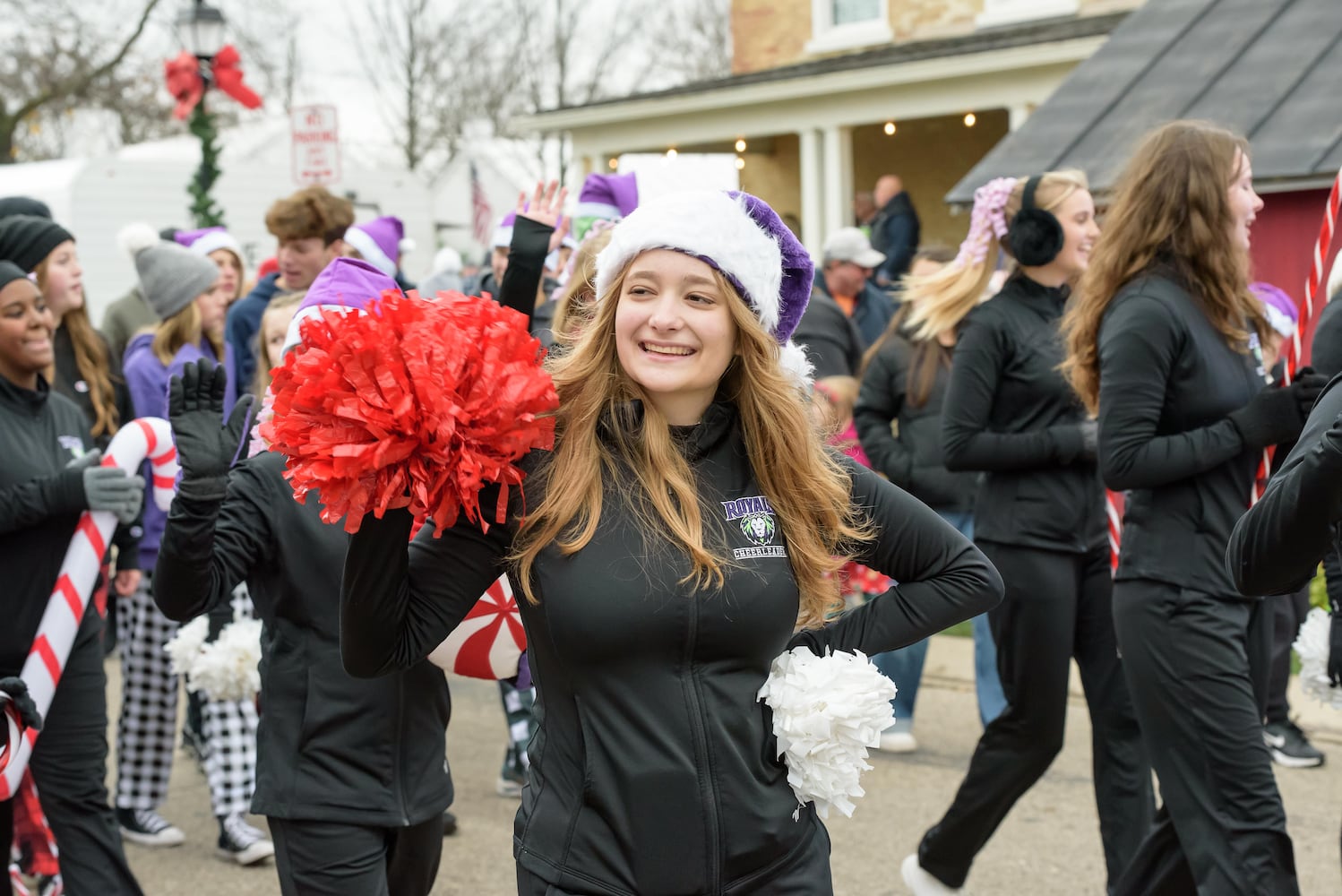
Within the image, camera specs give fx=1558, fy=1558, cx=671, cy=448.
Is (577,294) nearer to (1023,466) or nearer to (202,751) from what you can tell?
(1023,466)

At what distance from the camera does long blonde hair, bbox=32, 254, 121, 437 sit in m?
6.18

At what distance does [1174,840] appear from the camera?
3994mm

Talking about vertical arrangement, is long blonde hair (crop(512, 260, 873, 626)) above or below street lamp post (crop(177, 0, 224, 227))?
below

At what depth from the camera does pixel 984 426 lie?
5.05 metres

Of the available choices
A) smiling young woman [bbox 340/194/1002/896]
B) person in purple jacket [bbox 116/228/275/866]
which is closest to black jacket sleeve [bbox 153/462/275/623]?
smiling young woman [bbox 340/194/1002/896]

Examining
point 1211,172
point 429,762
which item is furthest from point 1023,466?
point 429,762

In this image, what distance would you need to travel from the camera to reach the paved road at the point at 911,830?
5.27m

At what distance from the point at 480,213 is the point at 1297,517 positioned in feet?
56.6

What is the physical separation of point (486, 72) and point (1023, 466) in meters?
34.2

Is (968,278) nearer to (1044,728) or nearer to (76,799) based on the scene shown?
(1044,728)

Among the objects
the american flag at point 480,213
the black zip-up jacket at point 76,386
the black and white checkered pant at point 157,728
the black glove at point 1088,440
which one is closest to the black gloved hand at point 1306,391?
the black glove at point 1088,440

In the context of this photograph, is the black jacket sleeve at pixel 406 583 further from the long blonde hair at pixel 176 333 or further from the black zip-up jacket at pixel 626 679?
the long blonde hair at pixel 176 333

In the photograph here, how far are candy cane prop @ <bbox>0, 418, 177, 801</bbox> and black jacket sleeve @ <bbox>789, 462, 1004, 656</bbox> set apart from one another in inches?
92.0

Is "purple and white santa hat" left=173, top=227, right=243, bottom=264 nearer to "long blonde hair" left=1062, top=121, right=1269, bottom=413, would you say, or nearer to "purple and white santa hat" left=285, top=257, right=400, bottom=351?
"purple and white santa hat" left=285, top=257, right=400, bottom=351
